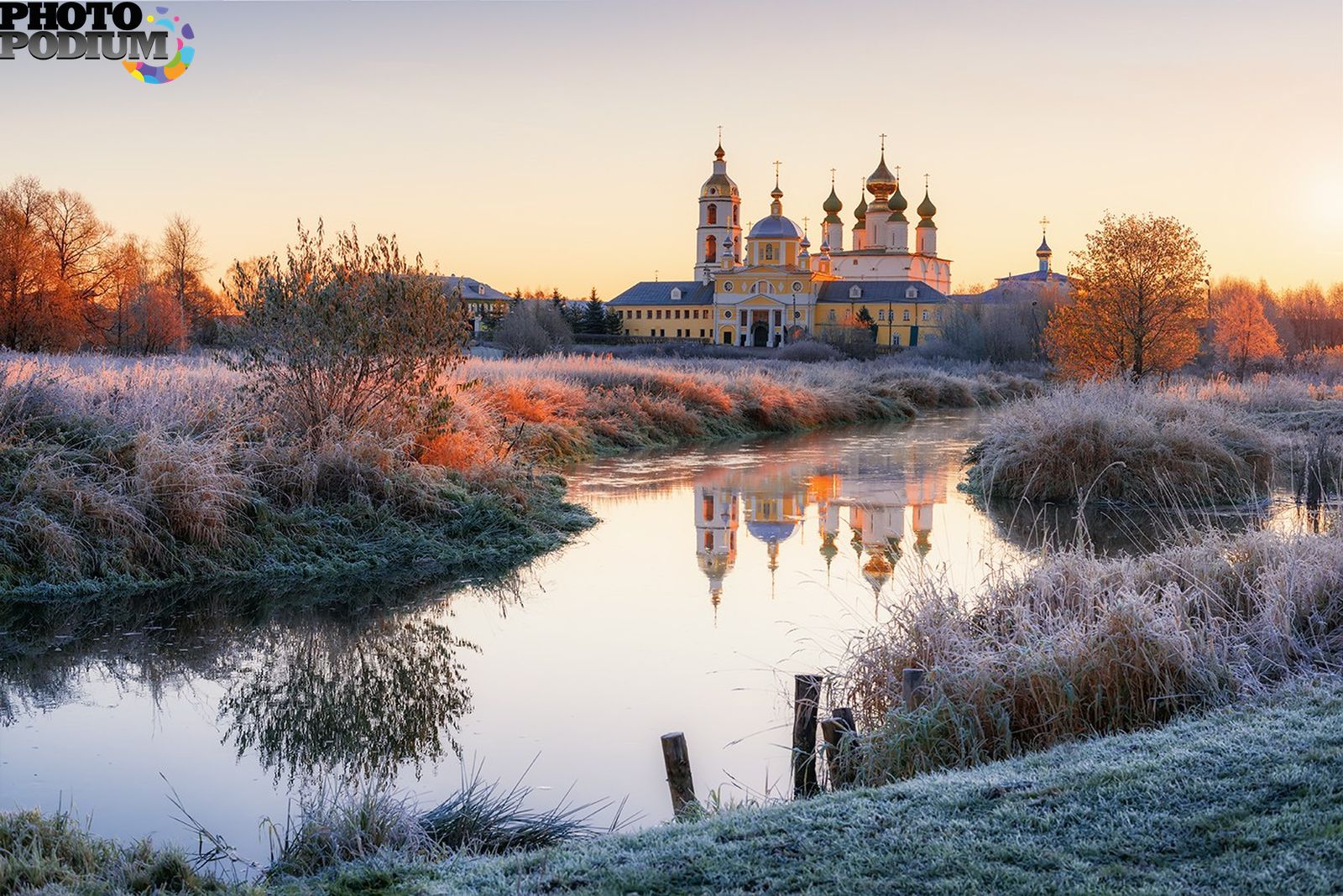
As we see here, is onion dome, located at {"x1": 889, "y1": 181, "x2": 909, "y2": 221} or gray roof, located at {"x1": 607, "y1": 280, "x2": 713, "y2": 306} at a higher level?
onion dome, located at {"x1": 889, "y1": 181, "x2": 909, "y2": 221}

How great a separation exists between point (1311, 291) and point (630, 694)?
116696 millimetres

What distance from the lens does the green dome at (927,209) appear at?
10649 centimetres

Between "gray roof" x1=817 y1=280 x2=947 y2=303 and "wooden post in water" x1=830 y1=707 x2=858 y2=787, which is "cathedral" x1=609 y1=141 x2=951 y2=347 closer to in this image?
"gray roof" x1=817 y1=280 x2=947 y2=303

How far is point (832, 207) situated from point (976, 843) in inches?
4253

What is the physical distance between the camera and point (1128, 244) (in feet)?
93.6

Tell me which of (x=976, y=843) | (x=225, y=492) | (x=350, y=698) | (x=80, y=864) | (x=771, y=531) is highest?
(x=225, y=492)

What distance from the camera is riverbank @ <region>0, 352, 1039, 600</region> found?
10.6 m

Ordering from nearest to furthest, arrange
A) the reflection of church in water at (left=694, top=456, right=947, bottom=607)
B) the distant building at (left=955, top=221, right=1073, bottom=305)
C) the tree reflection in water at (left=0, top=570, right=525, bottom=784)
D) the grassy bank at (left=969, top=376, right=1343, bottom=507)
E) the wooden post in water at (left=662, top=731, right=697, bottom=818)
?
the wooden post in water at (left=662, top=731, right=697, bottom=818), the tree reflection in water at (left=0, top=570, right=525, bottom=784), the reflection of church in water at (left=694, top=456, right=947, bottom=607), the grassy bank at (left=969, top=376, right=1343, bottom=507), the distant building at (left=955, top=221, right=1073, bottom=305)

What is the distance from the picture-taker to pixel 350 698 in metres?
8.00

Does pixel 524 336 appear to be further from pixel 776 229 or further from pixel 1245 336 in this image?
pixel 776 229

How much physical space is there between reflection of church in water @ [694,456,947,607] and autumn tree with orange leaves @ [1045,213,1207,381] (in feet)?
31.0

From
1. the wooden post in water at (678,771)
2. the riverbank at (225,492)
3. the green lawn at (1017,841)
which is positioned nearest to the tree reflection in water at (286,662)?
the riverbank at (225,492)

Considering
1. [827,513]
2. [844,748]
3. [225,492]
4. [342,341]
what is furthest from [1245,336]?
[844,748]

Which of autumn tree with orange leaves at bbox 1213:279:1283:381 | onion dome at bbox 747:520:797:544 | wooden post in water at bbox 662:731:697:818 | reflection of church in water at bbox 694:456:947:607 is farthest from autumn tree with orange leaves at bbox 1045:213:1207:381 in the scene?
wooden post in water at bbox 662:731:697:818
